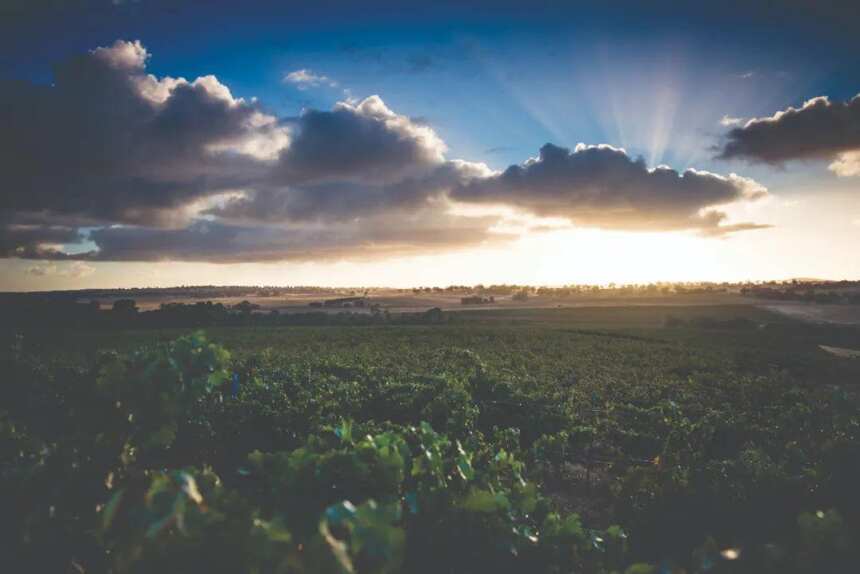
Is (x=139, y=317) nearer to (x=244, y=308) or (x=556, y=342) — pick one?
(x=244, y=308)

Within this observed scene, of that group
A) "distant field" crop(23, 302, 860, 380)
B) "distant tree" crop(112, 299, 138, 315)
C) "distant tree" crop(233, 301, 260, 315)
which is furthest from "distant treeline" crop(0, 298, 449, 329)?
"distant field" crop(23, 302, 860, 380)

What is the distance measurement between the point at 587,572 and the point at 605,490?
7.62 m

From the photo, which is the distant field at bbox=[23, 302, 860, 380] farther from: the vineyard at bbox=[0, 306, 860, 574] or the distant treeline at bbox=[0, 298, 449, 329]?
the vineyard at bbox=[0, 306, 860, 574]

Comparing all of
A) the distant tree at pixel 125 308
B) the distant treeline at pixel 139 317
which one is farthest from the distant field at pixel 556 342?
the distant tree at pixel 125 308

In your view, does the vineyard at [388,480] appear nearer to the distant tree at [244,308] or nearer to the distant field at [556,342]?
the distant field at [556,342]

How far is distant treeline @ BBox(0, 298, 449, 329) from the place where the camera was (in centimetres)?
6694

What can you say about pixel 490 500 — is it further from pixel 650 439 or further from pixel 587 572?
pixel 650 439

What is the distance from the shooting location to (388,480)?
3768mm

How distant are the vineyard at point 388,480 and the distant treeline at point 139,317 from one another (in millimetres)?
54906

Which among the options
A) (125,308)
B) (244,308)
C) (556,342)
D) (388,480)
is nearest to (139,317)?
(125,308)

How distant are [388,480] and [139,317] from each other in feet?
265

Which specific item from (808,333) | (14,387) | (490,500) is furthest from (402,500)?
(808,333)

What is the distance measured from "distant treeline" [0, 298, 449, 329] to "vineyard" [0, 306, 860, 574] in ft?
180

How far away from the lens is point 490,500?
3408 millimetres
